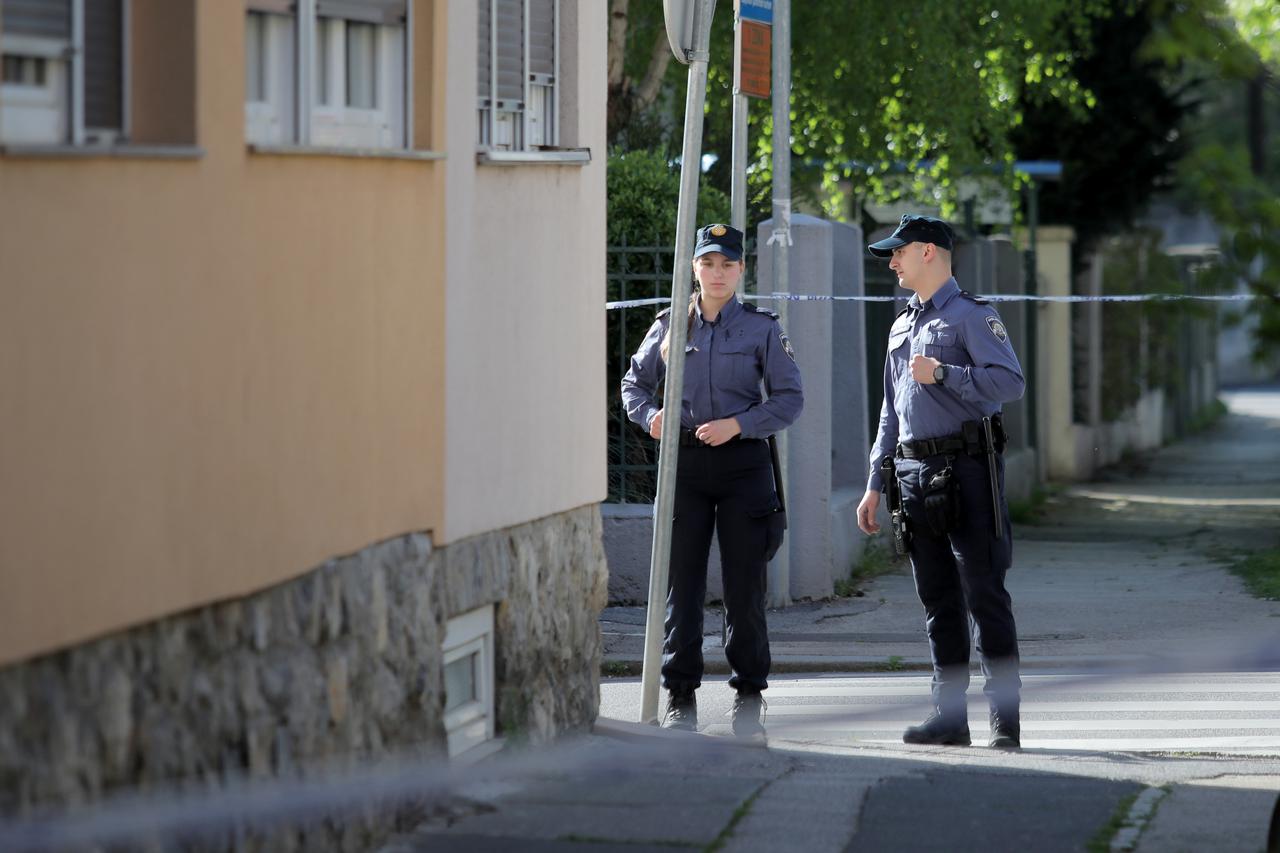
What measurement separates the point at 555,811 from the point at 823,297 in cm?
644

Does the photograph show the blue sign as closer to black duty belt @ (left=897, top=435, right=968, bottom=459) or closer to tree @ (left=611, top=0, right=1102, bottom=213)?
black duty belt @ (left=897, top=435, right=968, bottom=459)

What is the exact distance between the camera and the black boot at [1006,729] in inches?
297

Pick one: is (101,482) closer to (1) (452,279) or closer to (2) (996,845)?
(1) (452,279)

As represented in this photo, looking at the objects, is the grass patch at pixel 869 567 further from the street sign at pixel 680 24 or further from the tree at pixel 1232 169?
the tree at pixel 1232 169

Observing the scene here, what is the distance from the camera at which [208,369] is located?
14.5ft

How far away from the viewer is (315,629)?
4.95m

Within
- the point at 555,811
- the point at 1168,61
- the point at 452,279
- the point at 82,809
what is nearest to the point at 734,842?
the point at 555,811

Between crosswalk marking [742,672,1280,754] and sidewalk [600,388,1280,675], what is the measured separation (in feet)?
1.35

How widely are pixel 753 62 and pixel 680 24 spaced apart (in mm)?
2134

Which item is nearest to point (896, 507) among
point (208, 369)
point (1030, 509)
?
point (208, 369)

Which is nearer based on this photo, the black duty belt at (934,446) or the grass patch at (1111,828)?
the grass patch at (1111,828)

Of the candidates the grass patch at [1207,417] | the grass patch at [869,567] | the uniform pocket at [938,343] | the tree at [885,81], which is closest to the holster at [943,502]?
the uniform pocket at [938,343]

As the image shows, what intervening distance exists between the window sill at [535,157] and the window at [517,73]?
3.4 inches

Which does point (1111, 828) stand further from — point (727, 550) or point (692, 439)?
point (692, 439)
